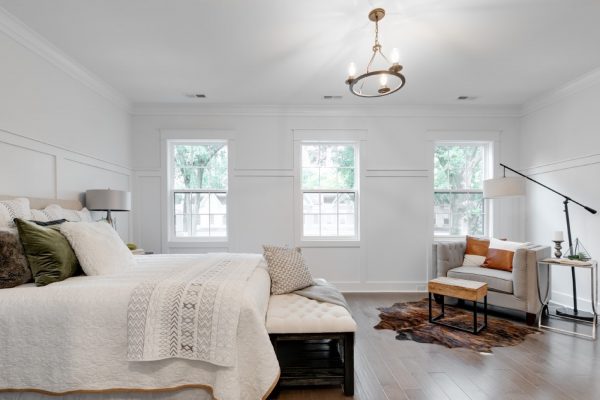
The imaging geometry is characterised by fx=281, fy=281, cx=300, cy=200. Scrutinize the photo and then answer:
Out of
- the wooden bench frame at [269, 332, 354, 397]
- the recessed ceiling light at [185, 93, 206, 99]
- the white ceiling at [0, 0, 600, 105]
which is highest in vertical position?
the white ceiling at [0, 0, 600, 105]

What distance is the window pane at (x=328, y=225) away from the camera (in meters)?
4.30

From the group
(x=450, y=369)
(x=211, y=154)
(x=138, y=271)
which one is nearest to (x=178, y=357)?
(x=138, y=271)

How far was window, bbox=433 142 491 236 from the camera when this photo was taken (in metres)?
4.35

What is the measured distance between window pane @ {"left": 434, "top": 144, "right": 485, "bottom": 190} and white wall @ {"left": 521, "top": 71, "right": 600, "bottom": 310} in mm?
619

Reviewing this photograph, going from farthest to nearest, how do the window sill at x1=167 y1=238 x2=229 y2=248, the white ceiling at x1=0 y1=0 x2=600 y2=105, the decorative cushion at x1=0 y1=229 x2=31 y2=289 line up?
the window sill at x1=167 y1=238 x2=229 y2=248 → the white ceiling at x1=0 y1=0 x2=600 y2=105 → the decorative cushion at x1=0 y1=229 x2=31 y2=289

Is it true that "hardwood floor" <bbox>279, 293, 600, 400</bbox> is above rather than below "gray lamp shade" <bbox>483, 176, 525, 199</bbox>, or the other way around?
below

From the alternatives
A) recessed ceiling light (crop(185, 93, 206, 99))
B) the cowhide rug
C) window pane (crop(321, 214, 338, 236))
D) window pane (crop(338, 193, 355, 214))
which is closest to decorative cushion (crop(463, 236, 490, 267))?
the cowhide rug

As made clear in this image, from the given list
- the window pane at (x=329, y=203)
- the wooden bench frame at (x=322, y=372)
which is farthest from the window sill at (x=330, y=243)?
the wooden bench frame at (x=322, y=372)

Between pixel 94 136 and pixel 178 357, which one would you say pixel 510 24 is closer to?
pixel 178 357

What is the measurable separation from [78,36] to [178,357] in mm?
2873

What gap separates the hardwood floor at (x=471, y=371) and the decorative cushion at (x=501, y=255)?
2.71ft

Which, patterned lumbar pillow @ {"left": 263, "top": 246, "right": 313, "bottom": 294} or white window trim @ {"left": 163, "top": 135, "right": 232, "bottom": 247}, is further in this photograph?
white window trim @ {"left": 163, "top": 135, "right": 232, "bottom": 247}

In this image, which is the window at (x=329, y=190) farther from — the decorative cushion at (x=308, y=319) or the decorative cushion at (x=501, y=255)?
the decorative cushion at (x=308, y=319)

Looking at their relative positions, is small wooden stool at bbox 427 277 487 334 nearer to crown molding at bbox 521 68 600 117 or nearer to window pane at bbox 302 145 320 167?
window pane at bbox 302 145 320 167
